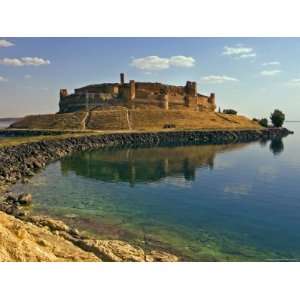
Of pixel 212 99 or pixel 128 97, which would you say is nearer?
pixel 128 97

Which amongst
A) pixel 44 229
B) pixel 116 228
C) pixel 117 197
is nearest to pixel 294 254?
pixel 116 228

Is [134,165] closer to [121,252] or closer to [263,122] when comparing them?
[121,252]

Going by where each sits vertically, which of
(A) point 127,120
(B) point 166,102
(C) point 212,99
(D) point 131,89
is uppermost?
(D) point 131,89

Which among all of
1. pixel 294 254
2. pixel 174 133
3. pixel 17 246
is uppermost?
pixel 174 133

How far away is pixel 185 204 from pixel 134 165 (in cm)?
1512

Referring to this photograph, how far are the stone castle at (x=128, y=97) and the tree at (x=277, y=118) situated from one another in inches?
772

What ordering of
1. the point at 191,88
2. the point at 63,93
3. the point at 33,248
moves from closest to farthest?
the point at 33,248, the point at 63,93, the point at 191,88

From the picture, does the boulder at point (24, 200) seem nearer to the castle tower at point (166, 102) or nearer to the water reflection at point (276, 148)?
the water reflection at point (276, 148)

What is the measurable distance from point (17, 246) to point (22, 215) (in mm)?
6507

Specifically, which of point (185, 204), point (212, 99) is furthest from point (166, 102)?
point (185, 204)

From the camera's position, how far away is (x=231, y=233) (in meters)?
15.0

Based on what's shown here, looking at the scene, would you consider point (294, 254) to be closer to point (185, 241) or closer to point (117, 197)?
point (185, 241)

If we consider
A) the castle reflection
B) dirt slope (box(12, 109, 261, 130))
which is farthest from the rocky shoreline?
dirt slope (box(12, 109, 261, 130))

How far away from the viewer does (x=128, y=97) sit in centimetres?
8044
